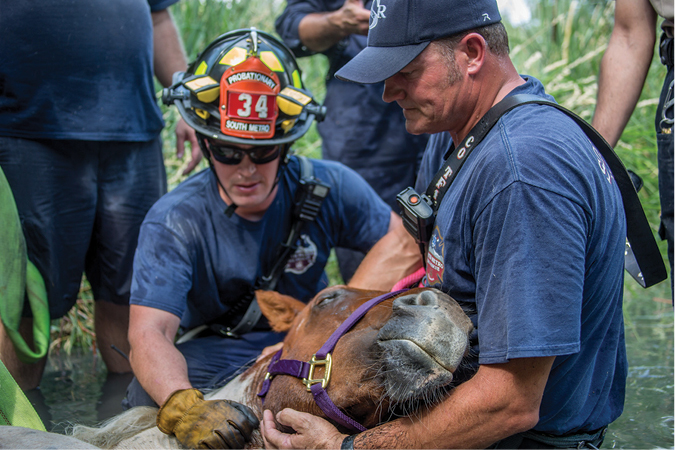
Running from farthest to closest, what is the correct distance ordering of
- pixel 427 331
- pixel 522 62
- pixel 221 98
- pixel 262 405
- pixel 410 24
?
pixel 522 62
pixel 221 98
pixel 262 405
pixel 410 24
pixel 427 331

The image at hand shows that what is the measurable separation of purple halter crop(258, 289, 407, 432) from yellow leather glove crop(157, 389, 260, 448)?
32 cm

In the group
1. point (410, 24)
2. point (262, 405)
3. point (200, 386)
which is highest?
point (410, 24)

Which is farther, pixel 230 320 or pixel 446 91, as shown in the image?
pixel 230 320

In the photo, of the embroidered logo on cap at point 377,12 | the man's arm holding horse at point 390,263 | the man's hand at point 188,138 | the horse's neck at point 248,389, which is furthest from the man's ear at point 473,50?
the man's hand at point 188,138

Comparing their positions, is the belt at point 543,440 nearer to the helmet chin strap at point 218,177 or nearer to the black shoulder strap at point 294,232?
the black shoulder strap at point 294,232

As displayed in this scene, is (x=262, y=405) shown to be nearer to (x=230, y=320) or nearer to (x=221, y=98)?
(x=230, y=320)

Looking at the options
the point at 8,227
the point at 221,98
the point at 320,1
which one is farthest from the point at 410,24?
the point at 320,1

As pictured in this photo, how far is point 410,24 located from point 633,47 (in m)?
1.93

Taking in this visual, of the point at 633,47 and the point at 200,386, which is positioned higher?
the point at 633,47

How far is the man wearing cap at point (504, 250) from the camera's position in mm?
2004

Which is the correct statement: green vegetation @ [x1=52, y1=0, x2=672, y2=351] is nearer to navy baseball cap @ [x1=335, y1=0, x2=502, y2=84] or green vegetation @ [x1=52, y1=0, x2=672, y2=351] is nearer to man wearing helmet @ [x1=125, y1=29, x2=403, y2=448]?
man wearing helmet @ [x1=125, y1=29, x2=403, y2=448]

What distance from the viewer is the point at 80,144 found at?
425 centimetres

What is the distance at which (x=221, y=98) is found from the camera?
3861 mm

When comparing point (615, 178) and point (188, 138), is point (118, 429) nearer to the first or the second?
point (615, 178)
